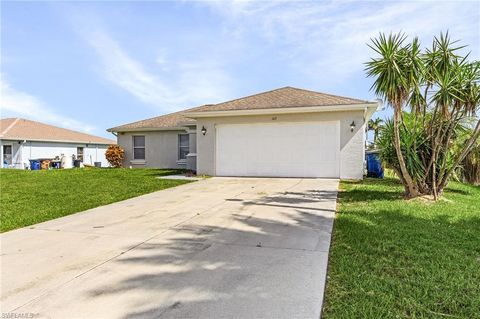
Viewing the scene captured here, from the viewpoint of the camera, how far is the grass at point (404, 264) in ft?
9.41

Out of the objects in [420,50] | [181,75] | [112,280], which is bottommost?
[112,280]

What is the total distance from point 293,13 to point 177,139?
10.6 meters

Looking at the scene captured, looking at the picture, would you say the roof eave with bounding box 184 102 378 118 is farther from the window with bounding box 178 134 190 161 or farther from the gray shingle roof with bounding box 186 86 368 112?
the window with bounding box 178 134 190 161

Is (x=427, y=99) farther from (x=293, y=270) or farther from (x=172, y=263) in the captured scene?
(x=172, y=263)

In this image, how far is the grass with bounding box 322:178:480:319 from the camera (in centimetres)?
287

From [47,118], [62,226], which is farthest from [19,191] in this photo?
[47,118]

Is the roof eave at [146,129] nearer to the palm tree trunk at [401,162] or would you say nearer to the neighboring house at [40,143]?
the neighboring house at [40,143]

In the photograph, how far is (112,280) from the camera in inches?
139

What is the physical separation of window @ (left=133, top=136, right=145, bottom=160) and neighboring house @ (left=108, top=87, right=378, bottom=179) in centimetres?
697

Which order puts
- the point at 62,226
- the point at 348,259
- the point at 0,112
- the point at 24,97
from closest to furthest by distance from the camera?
the point at 348,259 < the point at 62,226 < the point at 24,97 < the point at 0,112

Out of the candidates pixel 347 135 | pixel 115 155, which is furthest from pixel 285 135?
pixel 115 155

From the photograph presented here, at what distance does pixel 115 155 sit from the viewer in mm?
19922

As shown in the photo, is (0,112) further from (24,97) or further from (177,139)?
(177,139)

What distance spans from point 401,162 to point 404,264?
15.2 ft
